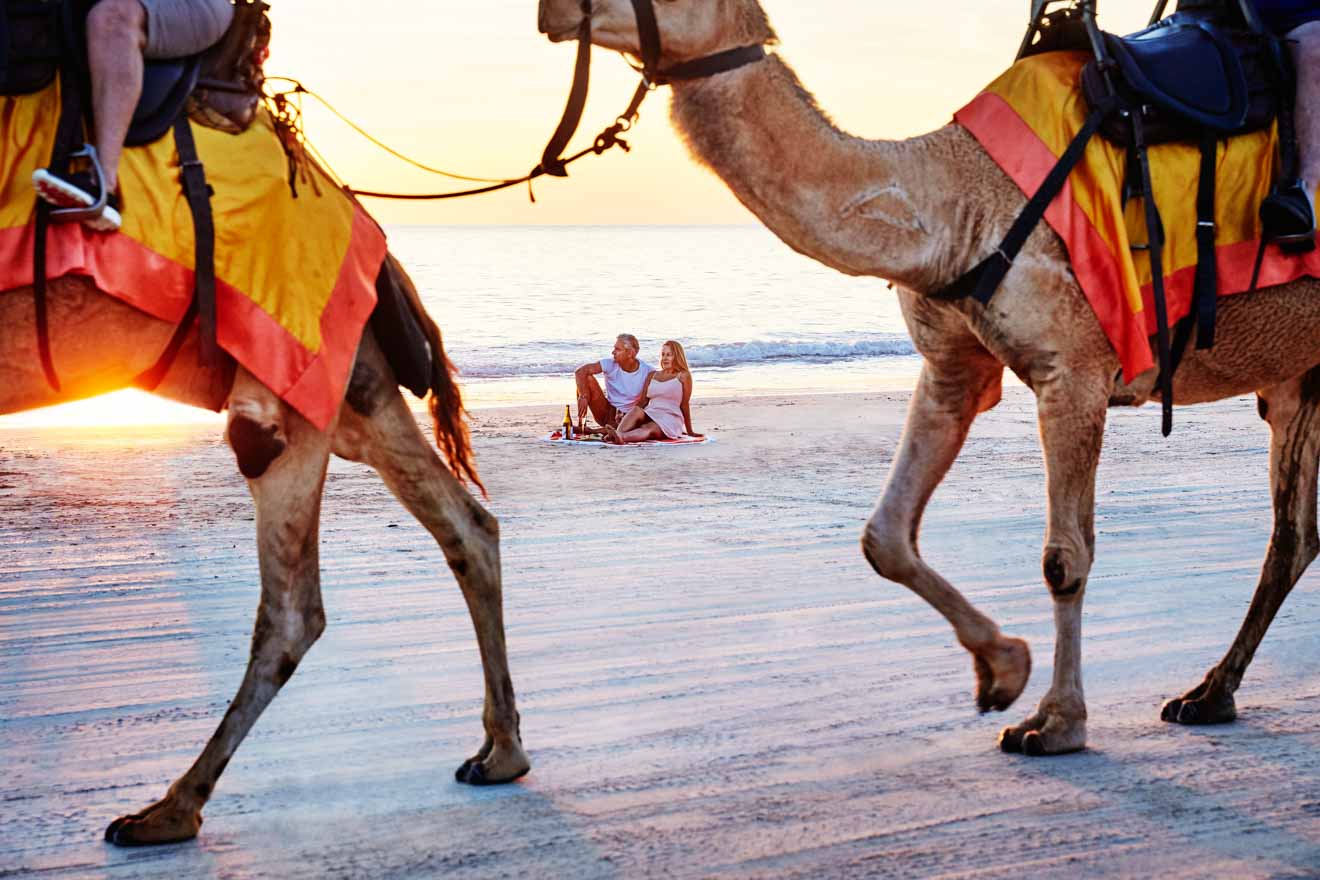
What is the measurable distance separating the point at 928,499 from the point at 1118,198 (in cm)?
113

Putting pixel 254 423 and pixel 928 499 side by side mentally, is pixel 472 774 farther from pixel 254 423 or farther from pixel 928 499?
pixel 928 499

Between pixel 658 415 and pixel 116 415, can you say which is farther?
pixel 116 415

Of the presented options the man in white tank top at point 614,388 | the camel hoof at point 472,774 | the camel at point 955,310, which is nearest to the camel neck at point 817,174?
the camel at point 955,310

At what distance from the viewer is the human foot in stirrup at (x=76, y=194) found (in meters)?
4.34

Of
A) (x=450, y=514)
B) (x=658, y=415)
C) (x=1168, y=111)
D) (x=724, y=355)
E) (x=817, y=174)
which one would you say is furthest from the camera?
(x=724, y=355)

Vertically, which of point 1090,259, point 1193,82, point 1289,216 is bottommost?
point 1090,259

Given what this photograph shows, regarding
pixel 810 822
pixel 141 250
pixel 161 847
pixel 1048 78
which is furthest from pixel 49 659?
pixel 1048 78

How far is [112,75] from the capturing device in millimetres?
4500

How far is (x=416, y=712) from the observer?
19.3ft

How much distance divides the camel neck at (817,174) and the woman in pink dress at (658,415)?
858cm

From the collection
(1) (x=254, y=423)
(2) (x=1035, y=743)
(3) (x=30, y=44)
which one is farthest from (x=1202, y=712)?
(3) (x=30, y=44)

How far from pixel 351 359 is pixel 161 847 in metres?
1.40

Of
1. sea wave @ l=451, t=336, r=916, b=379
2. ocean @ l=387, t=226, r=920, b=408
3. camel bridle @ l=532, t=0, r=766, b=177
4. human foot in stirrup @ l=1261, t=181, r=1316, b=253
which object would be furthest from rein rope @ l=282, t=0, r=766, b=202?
sea wave @ l=451, t=336, r=916, b=379

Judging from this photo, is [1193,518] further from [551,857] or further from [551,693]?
[551,857]
